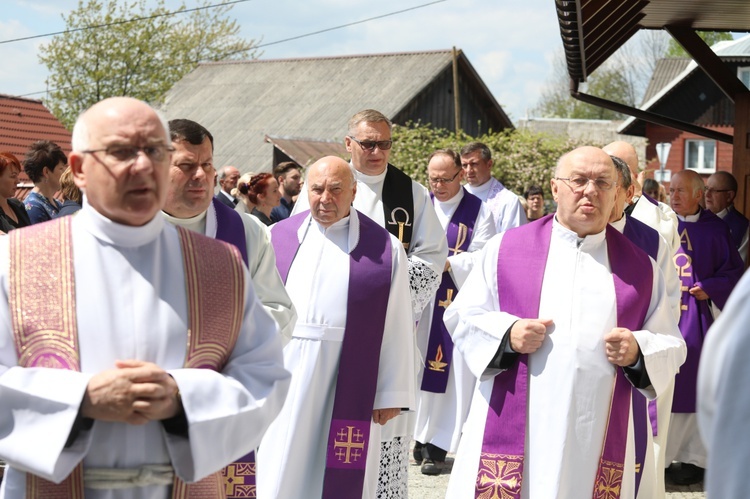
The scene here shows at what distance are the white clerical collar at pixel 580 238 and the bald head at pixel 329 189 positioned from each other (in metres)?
1.13

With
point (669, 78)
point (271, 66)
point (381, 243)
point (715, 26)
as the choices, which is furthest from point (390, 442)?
point (669, 78)

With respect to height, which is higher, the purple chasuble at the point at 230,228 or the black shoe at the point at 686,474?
the purple chasuble at the point at 230,228

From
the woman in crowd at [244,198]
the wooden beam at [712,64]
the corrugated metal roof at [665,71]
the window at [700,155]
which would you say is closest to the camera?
the wooden beam at [712,64]

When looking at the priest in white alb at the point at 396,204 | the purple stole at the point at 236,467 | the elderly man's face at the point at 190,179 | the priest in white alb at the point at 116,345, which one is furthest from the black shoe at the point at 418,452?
the priest in white alb at the point at 116,345

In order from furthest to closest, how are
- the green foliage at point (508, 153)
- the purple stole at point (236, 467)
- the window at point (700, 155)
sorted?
the window at point (700, 155) → the green foliage at point (508, 153) → the purple stole at point (236, 467)

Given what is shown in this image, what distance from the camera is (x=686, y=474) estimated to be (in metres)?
8.08

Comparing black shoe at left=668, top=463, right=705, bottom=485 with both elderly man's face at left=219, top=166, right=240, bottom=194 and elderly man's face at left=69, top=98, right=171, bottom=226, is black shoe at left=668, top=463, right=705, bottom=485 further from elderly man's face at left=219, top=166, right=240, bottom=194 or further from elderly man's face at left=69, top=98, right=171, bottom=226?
elderly man's face at left=219, top=166, right=240, bottom=194

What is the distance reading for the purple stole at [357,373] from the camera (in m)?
5.46

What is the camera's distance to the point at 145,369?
292cm

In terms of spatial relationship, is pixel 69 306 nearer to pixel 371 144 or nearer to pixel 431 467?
pixel 371 144

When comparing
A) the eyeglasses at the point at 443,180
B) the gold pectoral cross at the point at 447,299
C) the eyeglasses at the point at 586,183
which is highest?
the eyeglasses at the point at 443,180

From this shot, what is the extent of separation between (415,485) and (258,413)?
186 inches

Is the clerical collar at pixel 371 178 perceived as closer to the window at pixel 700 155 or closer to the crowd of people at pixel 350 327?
the crowd of people at pixel 350 327

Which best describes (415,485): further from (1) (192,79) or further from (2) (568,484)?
(1) (192,79)
